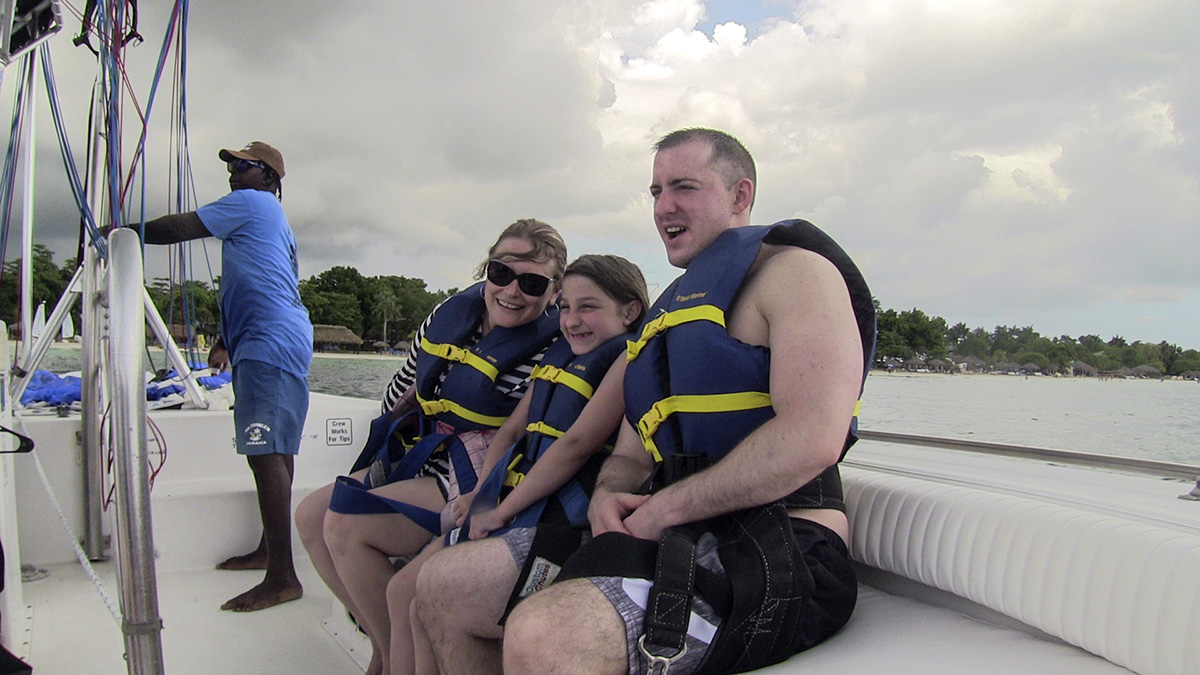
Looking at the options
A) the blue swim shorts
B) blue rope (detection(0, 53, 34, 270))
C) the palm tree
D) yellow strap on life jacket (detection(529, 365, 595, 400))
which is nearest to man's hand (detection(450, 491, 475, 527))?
yellow strap on life jacket (detection(529, 365, 595, 400))

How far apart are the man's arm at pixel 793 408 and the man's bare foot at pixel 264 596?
177 centimetres

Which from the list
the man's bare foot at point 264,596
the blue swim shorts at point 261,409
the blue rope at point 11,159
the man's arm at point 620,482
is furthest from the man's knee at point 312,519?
the blue rope at point 11,159

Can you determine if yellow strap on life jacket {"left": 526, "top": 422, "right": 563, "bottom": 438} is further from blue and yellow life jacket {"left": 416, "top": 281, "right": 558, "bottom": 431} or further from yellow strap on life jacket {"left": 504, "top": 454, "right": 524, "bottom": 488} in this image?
blue and yellow life jacket {"left": 416, "top": 281, "right": 558, "bottom": 431}

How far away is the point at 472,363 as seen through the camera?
77.9 inches

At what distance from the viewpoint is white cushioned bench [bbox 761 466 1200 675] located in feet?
3.22

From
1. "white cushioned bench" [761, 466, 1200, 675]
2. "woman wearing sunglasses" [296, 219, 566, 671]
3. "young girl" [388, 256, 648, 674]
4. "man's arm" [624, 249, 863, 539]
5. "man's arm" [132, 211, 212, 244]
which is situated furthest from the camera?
"man's arm" [132, 211, 212, 244]

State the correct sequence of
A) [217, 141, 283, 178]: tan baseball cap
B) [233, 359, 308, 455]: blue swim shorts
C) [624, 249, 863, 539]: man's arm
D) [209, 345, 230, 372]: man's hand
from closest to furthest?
[624, 249, 863, 539]: man's arm, [233, 359, 308, 455]: blue swim shorts, [217, 141, 283, 178]: tan baseball cap, [209, 345, 230, 372]: man's hand

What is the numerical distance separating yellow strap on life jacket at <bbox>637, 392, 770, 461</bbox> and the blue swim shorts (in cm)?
160

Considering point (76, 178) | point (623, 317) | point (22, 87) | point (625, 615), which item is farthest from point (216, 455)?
point (625, 615)

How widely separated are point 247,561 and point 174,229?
4.43 ft

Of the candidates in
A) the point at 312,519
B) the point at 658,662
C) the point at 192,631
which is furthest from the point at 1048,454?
the point at 192,631

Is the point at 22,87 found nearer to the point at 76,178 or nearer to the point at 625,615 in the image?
the point at 76,178

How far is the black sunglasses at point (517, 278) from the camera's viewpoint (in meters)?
1.93

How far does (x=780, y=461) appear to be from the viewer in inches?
45.0
